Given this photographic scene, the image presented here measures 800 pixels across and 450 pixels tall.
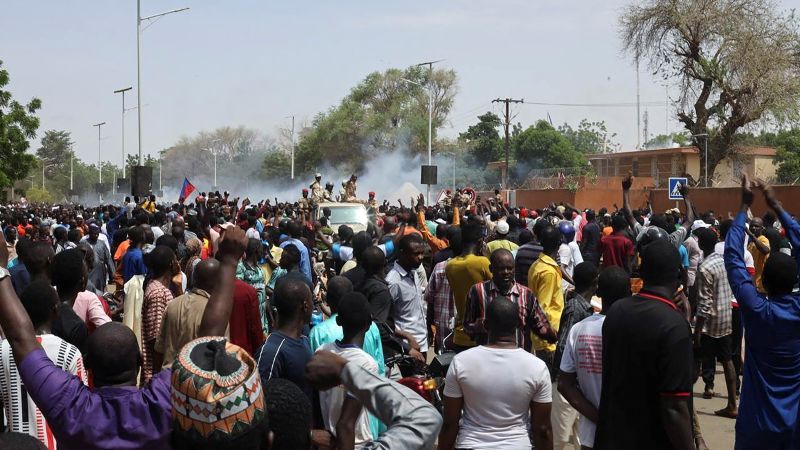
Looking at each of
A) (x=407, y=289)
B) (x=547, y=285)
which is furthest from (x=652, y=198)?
(x=407, y=289)

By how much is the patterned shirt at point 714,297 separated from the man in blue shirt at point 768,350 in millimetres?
3379

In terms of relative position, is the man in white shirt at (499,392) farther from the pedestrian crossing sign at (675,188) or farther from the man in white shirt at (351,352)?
the pedestrian crossing sign at (675,188)

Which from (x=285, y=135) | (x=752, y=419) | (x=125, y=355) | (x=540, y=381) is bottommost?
(x=752, y=419)

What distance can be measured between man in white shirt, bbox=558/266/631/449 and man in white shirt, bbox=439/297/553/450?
34 cm

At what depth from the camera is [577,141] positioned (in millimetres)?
111312

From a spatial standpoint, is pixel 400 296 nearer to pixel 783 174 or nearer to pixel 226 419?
pixel 226 419

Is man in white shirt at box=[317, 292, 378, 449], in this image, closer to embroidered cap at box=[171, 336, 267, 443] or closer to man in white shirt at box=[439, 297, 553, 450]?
man in white shirt at box=[439, 297, 553, 450]

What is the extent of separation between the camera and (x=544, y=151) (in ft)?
244

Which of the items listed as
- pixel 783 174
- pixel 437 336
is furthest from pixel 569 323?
pixel 783 174

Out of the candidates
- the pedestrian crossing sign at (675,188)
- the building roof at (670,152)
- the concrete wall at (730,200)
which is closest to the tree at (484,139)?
the building roof at (670,152)

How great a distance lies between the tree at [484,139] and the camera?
79062 millimetres

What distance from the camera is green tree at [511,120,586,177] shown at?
73438 millimetres

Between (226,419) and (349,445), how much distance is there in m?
1.04

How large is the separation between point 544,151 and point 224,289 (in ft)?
236
